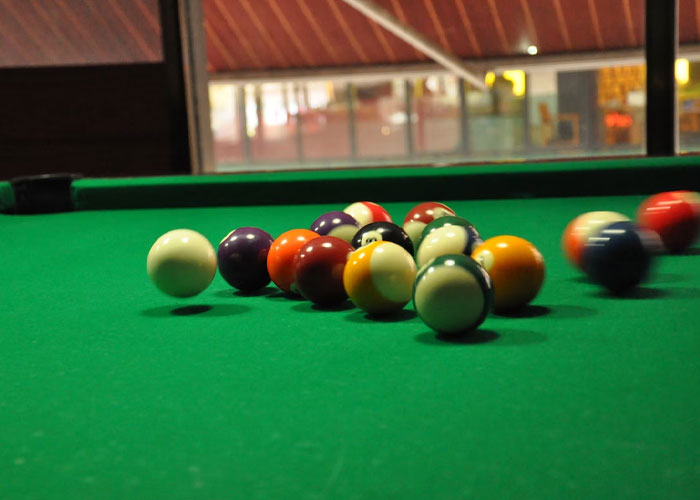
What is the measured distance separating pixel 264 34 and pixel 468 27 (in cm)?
244

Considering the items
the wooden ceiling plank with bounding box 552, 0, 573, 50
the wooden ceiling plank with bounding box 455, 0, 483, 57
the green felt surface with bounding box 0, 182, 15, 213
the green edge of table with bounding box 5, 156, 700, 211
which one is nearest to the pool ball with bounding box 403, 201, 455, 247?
the green edge of table with bounding box 5, 156, 700, 211

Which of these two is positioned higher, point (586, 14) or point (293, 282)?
point (586, 14)

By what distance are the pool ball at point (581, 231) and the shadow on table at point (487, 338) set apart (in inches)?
18.8

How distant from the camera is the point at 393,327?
1.54 m

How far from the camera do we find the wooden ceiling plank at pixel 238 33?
901 cm

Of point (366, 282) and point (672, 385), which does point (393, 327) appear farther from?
point (672, 385)

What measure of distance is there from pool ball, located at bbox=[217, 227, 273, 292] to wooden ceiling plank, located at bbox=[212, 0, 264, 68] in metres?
7.58

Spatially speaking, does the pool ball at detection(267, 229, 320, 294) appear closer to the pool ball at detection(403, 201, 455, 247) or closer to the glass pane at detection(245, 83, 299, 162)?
the pool ball at detection(403, 201, 455, 247)

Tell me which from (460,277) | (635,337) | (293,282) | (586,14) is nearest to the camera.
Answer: (635,337)

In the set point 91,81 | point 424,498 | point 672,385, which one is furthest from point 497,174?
point 91,81

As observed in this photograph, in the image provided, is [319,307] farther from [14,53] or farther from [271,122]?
[271,122]

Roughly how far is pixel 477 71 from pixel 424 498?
8.72 metres

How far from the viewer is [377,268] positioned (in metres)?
1.63

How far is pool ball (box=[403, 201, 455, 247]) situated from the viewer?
220 cm
